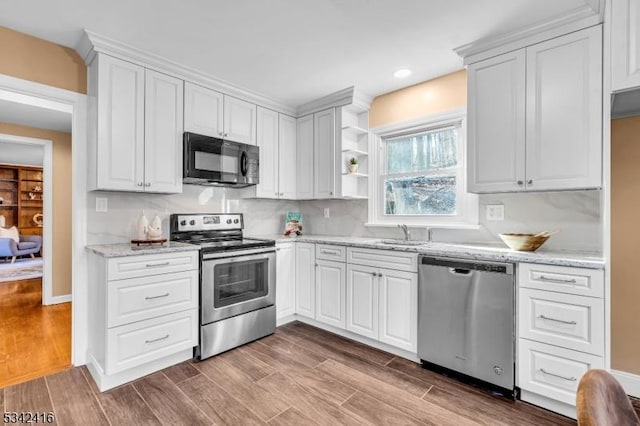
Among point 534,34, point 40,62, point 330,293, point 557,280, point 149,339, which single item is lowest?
point 149,339

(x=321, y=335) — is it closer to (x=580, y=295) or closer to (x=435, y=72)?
(x=580, y=295)

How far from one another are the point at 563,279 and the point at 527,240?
1.22 ft

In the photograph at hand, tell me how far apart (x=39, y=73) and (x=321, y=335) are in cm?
316

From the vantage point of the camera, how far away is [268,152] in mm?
3572

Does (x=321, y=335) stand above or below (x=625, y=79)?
below

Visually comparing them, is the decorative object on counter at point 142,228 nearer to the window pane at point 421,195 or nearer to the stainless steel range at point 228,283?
the stainless steel range at point 228,283

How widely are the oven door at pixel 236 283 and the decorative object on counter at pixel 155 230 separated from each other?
1.51ft

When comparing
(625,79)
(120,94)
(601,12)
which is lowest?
(625,79)

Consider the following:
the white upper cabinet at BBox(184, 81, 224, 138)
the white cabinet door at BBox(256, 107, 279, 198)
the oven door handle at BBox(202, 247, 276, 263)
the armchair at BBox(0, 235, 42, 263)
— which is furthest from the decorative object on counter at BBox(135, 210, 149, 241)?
the armchair at BBox(0, 235, 42, 263)

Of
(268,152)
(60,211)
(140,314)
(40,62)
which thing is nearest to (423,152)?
(268,152)

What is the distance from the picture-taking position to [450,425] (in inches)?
69.8

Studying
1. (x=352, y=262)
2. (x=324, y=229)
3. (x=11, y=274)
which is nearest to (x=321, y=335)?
(x=352, y=262)

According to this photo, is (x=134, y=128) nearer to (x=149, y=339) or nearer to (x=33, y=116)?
(x=149, y=339)

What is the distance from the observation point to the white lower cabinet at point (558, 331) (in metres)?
1.77
